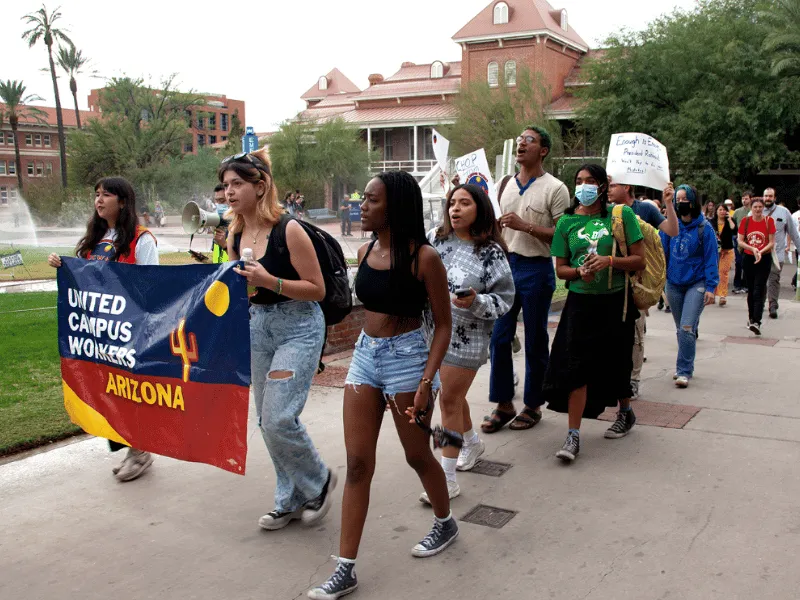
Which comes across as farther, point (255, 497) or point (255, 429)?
point (255, 429)

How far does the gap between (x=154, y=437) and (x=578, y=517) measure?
2.28 meters

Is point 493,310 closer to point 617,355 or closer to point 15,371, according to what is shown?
point 617,355

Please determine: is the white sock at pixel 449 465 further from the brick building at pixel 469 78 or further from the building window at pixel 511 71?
the building window at pixel 511 71

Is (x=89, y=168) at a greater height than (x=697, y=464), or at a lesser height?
greater

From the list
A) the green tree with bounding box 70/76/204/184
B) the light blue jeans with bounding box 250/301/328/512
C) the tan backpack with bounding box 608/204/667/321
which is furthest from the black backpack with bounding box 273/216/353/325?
the green tree with bounding box 70/76/204/184

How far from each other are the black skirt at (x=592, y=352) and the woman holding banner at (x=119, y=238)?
2.66 meters

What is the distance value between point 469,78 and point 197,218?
49569mm

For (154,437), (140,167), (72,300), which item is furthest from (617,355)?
(140,167)

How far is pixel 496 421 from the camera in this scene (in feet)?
19.6

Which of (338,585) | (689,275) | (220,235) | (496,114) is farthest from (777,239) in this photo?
(496,114)

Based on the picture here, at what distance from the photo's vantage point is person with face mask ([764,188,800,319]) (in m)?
12.1

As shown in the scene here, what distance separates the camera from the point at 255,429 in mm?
6090

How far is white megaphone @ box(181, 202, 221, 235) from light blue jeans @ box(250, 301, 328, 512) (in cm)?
142

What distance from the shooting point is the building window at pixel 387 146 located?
5859 cm
